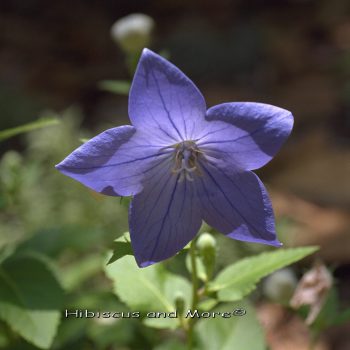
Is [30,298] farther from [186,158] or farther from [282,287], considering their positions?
[282,287]

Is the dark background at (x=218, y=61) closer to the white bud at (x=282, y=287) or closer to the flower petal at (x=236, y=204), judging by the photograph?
the white bud at (x=282, y=287)

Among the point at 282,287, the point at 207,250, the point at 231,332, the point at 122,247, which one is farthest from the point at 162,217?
the point at 282,287

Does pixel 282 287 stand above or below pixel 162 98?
below

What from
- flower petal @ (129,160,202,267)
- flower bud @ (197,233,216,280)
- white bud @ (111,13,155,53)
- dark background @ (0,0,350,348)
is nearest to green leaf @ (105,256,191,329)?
flower bud @ (197,233,216,280)

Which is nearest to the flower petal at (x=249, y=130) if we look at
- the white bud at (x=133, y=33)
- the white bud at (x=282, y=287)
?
the white bud at (x=282, y=287)

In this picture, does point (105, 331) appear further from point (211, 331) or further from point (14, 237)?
point (14, 237)

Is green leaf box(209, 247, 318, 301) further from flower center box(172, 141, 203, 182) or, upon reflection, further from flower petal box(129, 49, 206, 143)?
flower petal box(129, 49, 206, 143)

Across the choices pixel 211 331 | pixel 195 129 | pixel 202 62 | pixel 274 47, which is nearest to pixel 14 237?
pixel 211 331
